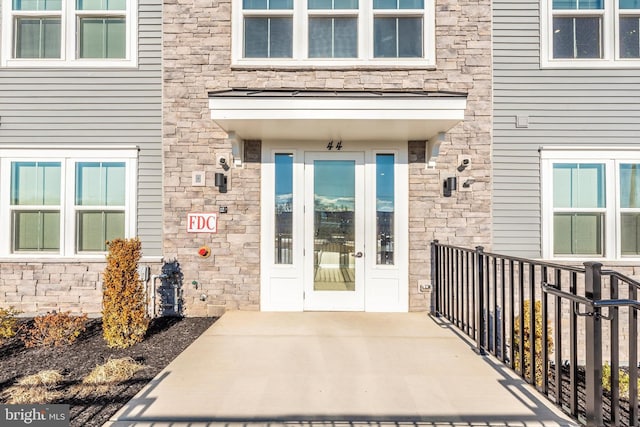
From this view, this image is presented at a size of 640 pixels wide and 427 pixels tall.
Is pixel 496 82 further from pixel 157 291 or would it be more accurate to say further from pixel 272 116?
pixel 157 291

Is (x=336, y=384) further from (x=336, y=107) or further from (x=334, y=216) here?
(x=336, y=107)

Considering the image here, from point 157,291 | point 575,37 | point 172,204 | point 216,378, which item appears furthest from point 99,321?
point 575,37

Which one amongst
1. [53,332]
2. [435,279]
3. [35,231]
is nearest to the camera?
[53,332]

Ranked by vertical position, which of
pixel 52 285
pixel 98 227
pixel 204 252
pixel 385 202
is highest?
pixel 385 202

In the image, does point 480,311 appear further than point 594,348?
Yes

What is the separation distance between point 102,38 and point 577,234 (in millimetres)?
7852

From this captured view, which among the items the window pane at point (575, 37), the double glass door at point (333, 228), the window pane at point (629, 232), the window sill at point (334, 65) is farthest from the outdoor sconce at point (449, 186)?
the window pane at point (629, 232)

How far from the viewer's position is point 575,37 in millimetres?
5676

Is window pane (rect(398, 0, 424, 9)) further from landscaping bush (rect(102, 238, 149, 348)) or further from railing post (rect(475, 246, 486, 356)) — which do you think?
landscaping bush (rect(102, 238, 149, 348))

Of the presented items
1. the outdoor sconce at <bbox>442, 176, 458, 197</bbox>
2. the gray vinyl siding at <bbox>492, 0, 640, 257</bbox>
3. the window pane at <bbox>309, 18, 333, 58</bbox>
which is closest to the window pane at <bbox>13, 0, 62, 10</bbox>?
the window pane at <bbox>309, 18, 333, 58</bbox>

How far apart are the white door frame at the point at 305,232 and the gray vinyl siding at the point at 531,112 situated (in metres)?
1.44

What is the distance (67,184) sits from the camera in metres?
5.61

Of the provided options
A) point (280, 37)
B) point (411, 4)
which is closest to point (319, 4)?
point (280, 37)

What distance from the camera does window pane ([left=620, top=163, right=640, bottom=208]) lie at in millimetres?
5586
